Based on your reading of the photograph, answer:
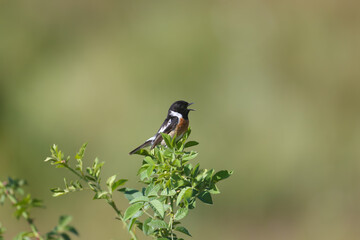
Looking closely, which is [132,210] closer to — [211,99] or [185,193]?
[185,193]

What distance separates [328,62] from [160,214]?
24.5ft

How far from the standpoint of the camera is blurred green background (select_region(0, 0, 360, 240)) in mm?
7438

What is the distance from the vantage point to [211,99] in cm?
818

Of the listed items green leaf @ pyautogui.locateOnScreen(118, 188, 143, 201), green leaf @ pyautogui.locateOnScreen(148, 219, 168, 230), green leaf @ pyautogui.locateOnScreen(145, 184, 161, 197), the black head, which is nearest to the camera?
green leaf @ pyautogui.locateOnScreen(148, 219, 168, 230)

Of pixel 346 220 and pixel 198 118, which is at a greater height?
pixel 198 118

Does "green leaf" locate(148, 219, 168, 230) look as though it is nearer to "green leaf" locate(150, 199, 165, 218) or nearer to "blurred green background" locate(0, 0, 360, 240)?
"green leaf" locate(150, 199, 165, 218)

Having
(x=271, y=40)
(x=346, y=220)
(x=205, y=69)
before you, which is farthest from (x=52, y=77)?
(x=346, y=220)

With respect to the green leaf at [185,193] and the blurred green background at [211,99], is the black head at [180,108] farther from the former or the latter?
the blurred green background at [211,99]

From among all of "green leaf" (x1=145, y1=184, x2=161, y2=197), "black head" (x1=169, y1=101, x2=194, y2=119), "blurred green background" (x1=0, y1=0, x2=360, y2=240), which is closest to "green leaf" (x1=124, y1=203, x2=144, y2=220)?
"green leaf" (x1=145, y1=184, x2=161, y2=197)

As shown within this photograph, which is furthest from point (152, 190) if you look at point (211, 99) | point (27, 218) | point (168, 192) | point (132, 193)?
point (211, 99)

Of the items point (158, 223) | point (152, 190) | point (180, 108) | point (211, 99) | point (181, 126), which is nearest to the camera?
point (158, 223)

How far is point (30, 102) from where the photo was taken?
8469 millimetres

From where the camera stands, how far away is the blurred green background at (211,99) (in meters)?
7.44

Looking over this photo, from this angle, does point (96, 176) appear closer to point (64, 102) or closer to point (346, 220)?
point (346, 220)
